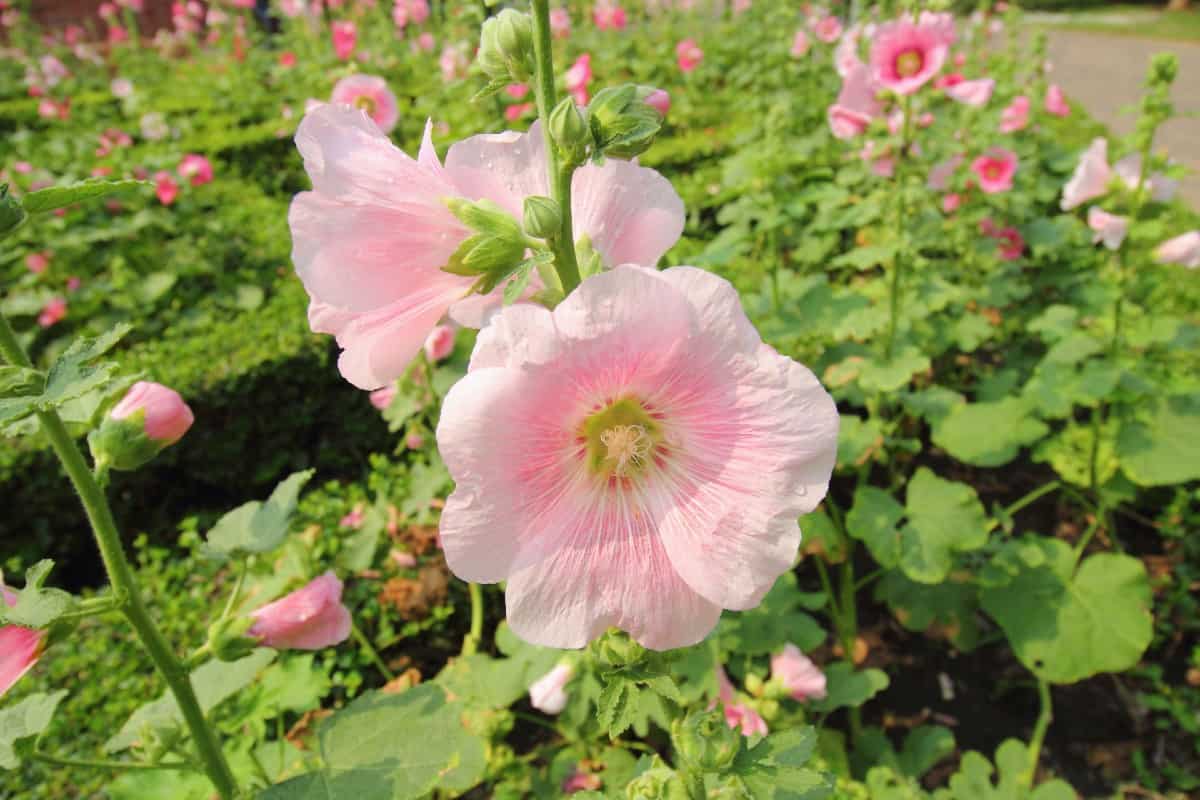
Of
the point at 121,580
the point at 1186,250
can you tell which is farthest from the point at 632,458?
the point at 1186,250

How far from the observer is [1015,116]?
12.8 ft

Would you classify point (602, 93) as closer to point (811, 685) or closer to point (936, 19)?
point (811, 685)

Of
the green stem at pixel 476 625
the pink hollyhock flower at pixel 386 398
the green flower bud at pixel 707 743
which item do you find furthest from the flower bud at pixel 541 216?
the green stem at pixel 476 625

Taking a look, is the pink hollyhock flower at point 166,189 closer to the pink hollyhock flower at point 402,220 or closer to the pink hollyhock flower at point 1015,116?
the pink hollyhock flower at point 402,220

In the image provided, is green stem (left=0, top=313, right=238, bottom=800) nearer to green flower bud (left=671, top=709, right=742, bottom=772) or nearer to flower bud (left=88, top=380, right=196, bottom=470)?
flower bud (left=88, top=380, right=196, bottom=470)

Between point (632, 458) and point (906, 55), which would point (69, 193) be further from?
point (906, 55)

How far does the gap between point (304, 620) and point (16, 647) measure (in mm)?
390

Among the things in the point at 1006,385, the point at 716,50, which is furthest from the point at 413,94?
the point at 1006,385

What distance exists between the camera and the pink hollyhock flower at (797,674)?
1.75 metres

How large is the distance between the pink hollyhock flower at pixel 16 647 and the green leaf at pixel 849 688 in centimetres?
161

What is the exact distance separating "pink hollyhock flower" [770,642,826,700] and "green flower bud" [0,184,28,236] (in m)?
1.61

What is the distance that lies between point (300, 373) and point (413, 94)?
14.0 ft

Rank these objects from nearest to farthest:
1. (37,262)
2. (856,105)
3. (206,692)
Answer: (206,692), (856,105), (37,262)

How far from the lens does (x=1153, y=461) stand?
224 centimetres
